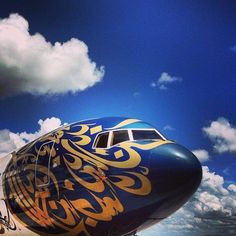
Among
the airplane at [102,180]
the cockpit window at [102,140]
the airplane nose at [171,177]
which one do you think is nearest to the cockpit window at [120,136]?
the airplane at [102,180]

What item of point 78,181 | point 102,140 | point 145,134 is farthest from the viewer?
point 145,134

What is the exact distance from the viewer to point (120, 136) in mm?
10016

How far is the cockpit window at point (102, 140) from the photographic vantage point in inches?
388

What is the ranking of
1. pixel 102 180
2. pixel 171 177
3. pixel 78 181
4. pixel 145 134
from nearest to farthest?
1. pixel 171 177
2. pixel 102 180
3. pixel 78 181
4. pixel 145 134

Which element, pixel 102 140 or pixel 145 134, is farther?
pixel 145 134

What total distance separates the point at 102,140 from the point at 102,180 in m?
1.17

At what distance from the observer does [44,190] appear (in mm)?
10328

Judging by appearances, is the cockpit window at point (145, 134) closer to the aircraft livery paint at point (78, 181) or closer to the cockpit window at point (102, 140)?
the aircraft livery paint at point (78, 181)

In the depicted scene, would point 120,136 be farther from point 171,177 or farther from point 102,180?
point 171,177

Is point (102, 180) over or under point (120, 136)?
under

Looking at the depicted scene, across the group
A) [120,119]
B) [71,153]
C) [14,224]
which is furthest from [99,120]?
[14,224]

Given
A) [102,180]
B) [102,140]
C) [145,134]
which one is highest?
[145,134]

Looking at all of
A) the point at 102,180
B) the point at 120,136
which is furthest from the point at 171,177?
the point at 120,136

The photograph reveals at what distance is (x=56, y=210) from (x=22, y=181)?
1.77 metres
